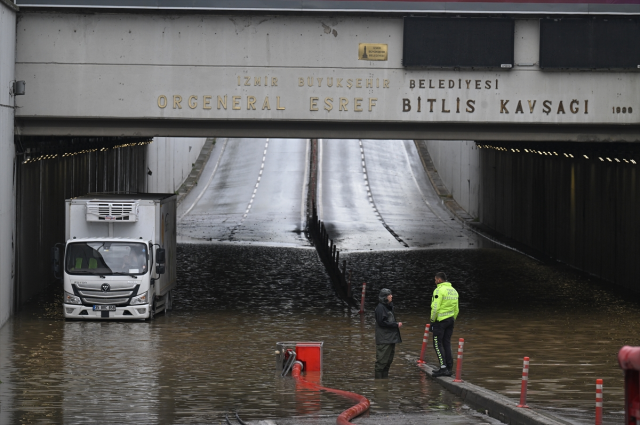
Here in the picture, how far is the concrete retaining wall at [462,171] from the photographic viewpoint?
55906 millimetres

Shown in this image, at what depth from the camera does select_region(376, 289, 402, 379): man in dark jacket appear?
16500 millimetres

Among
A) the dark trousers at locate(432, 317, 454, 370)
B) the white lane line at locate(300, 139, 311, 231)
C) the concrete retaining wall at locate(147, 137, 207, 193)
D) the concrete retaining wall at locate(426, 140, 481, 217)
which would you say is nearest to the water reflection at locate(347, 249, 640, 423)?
the dark trousers at locate(432, 317, 454, 370)

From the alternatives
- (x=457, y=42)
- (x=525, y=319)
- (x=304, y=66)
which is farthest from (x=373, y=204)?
(x=304, y=66)

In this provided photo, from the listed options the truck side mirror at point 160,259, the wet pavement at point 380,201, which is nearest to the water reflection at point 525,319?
the wet pavement at point 380,201

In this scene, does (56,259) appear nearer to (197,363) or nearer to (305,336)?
(305,336)

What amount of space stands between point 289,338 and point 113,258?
17.1 feet

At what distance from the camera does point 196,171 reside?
72.1 metres

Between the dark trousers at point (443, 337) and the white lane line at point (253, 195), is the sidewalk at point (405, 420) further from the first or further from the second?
the white lane line at point (253, 195)

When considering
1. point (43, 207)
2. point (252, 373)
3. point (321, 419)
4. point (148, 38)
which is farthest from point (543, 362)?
point (43, 207)

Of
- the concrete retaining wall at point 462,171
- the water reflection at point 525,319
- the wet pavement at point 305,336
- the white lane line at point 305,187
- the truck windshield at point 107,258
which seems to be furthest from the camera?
the concrete retaining wall at point 462,171

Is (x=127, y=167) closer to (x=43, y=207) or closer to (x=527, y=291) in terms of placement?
(x=43, y=207)

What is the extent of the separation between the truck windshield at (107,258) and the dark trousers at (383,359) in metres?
9.01

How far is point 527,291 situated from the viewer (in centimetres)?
3091

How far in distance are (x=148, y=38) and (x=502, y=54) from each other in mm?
8244
